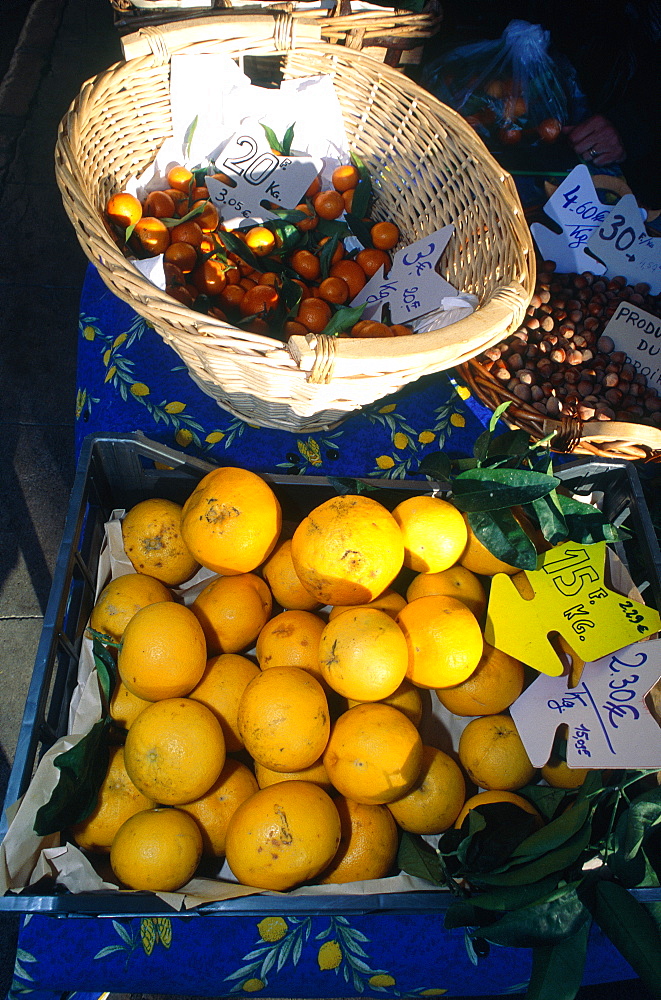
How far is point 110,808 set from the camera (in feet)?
2.41

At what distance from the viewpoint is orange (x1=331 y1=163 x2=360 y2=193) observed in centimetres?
130

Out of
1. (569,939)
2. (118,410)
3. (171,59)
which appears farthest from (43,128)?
(569,939)

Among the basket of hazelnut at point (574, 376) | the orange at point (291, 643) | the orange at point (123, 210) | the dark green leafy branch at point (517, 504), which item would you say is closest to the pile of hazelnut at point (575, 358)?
the basket of hazelnut at point (574, 376)

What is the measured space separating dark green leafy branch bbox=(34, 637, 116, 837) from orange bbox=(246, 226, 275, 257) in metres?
0.77

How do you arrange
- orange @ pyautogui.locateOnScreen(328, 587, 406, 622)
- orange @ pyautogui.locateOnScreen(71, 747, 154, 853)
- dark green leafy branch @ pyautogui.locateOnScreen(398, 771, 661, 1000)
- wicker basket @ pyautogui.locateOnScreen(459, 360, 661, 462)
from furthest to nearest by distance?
wicker basket @ pyautogui.locateOnScreen(459, 360, 661, 462)
orange @ pyautogui.locateOnScreen(328, 587, 406, 622)
orange @ pyautogui.locateOnScreen(71, 747, 154, 853)
dark green leafy branch @ pyautogui.locateOnScreen(398, 771, 661, 1000)

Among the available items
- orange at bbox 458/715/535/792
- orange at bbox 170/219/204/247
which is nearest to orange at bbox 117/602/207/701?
orange at bbox 458/715/535/792

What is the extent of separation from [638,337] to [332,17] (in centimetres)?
87

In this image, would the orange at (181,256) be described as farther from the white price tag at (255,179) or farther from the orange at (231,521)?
the orange at (231,521)

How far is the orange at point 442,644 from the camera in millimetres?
737

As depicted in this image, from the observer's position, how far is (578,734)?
752 millimetres

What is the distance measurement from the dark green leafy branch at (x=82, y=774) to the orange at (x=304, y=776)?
0.18 m

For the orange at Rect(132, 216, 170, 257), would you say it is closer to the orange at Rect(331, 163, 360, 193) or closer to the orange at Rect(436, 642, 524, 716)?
the orange at Rect(331, 163, 360, 193)

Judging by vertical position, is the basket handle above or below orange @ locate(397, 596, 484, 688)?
above

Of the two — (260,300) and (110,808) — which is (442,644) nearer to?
(110,808)
